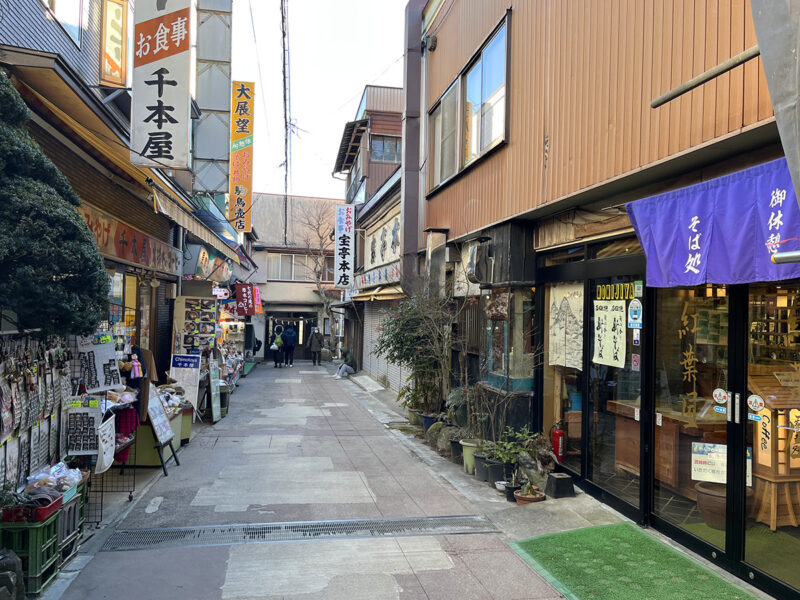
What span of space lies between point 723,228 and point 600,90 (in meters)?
2.54

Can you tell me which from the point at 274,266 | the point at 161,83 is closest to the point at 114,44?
the point at 161,83

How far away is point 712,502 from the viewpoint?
5.29 metres

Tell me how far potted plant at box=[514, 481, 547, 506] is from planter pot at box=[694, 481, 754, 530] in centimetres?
198

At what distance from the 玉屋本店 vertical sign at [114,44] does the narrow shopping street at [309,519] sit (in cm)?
635

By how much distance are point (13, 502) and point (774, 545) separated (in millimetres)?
6048

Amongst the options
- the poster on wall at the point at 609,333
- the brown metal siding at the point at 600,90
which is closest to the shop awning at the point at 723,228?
the brown metal siding at the point at 600,90

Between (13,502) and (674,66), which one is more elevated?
(674,66)

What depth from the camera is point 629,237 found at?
6.50m

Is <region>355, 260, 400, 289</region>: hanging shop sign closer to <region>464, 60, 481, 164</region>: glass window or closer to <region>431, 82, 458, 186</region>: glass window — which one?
<region>431, 82, 458, 186</region>: glass window

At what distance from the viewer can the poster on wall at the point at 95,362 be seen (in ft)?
22.0

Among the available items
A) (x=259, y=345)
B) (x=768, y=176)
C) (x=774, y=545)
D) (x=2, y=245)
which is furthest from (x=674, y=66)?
(x=259, y=345)

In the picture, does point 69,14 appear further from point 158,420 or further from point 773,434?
point 773,434

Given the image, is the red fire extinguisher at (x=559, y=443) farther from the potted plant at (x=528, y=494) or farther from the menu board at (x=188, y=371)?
the menu board at (x=188, y=371)

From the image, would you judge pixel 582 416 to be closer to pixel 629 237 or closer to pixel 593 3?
pixel 629 237
